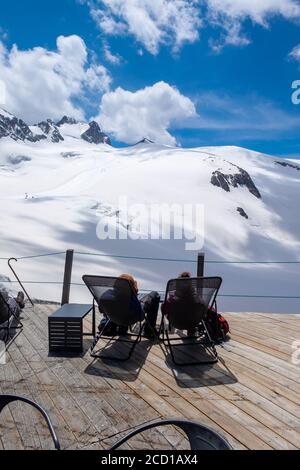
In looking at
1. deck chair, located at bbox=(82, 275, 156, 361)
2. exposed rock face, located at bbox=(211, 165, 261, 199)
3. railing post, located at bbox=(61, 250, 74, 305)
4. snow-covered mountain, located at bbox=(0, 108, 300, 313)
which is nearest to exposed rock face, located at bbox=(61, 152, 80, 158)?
snow-covered mountain, located at bbox=(0, 108, 300, 313)

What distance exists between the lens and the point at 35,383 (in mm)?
3770

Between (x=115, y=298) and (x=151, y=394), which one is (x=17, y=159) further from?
(x=151, y=394)

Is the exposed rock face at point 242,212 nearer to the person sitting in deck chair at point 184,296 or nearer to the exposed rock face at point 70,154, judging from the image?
the exposed rock face at point 70,154

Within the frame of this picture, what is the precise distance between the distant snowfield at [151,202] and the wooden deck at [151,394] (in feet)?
17.5

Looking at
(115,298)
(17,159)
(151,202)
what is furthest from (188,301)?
(17,159)

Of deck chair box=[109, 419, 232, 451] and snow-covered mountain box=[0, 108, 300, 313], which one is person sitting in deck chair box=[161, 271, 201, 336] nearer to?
deck chair box=[109, 419, 232, 451]

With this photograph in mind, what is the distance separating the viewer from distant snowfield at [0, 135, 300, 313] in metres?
47.6

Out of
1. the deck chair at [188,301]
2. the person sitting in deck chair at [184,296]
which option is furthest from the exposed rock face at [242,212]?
the person sitting in deck chair at [184,296]

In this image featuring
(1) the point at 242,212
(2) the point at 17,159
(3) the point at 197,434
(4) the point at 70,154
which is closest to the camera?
(3) the point at 197,434

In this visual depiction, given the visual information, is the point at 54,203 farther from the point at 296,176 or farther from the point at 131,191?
the point at 296,176

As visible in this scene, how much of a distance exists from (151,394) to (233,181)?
131m

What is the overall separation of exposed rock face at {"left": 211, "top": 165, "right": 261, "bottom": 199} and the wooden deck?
114899mm

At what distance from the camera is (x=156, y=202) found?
289ft

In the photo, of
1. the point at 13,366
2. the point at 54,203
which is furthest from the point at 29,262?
the point at 13,366
